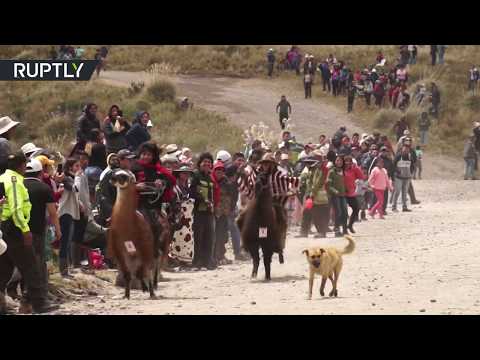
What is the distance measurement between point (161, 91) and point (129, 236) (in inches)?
1527

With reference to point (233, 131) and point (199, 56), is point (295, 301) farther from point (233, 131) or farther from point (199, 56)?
point (199, 56)

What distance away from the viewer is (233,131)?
51.3 m

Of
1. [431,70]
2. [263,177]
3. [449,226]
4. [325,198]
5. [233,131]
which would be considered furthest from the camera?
[431,70]

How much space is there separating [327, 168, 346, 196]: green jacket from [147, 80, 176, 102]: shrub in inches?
1163

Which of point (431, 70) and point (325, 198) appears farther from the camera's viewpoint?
point (431, 70)

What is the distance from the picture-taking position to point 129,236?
56.1ft

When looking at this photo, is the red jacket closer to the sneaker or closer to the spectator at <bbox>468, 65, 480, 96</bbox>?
the sneaker

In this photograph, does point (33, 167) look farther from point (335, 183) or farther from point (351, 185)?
point (351, 185)

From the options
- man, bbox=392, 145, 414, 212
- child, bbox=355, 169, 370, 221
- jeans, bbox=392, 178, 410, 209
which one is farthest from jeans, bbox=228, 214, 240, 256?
jeans, bbox=392, 178, 410, 209

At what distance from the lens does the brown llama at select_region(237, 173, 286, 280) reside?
19.5 m

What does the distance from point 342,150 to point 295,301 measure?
51.4 feet

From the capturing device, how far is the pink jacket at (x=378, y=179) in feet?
99.7

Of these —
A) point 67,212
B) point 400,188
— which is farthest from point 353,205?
point 67,212

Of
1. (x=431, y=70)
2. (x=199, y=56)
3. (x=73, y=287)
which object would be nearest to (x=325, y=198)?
(x=73, y=287)
